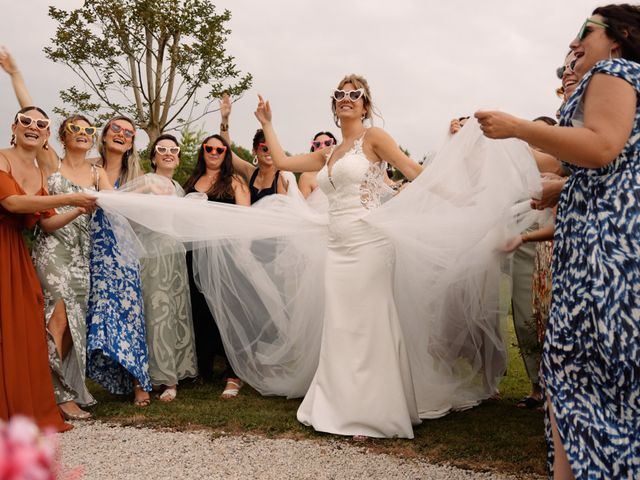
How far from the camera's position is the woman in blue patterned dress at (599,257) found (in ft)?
8.26

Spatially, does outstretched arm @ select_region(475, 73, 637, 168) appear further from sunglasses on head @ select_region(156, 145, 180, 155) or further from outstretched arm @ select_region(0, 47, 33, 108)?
outstretched arm @ select_region(0, 47, 33, 108)

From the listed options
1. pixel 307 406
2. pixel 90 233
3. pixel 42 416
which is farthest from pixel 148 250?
pixel 307 406

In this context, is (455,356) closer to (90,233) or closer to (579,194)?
(579,194)

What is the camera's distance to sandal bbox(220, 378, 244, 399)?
6121 mm

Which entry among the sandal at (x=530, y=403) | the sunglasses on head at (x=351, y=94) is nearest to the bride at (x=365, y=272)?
the sunglasses on head at (x=351, y=94)

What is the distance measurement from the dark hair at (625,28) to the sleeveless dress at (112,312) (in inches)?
172

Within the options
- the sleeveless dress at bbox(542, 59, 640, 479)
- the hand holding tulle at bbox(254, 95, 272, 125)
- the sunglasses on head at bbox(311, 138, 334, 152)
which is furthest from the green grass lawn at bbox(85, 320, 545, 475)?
the sunglasses on head at bbox(311, 138, 334, 152)

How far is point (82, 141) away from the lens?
582 cm

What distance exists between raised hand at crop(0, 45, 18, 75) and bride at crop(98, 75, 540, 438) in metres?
1.75

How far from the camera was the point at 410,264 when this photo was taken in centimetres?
499

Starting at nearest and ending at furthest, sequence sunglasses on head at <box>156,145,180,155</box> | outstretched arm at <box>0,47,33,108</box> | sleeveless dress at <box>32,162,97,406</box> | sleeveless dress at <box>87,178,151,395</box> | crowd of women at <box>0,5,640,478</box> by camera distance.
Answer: crowd of women at <box>0,5,640,478</box>, sleeveless dress at <box>32,162,97,406</box>, sleeveless dress at <box>87,178,151,395</box>, outstretched arm at <box>0,47,33,108</box>, sunglasses on head at <box>156,145,180,155</box>

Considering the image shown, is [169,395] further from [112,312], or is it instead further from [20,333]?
[20,333]

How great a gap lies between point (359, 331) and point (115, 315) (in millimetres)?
2255

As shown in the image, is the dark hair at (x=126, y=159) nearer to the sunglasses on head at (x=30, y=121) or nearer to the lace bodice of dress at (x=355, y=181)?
the sunglasses on head at (x=30, y=121)
